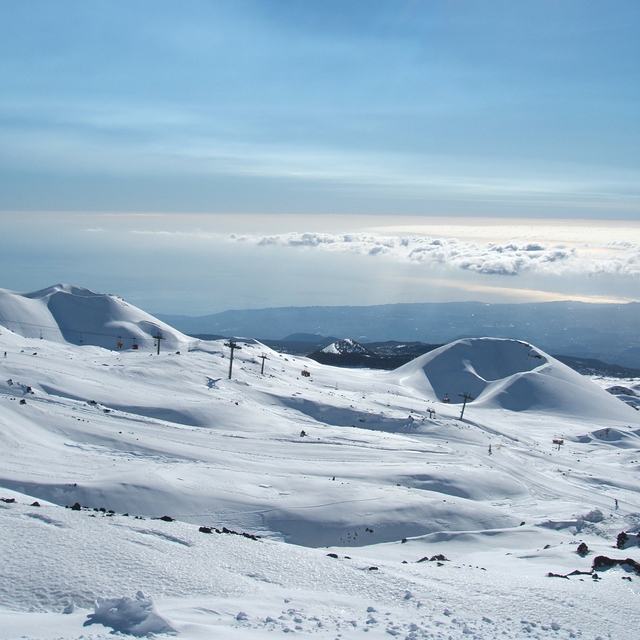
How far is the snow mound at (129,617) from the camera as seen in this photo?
1107 cm

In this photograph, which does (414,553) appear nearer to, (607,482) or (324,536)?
(324,536)

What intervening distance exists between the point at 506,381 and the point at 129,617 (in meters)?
79.4

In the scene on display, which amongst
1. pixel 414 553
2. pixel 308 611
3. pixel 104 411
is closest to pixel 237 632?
pixel 308 611

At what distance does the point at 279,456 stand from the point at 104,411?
41.0ft

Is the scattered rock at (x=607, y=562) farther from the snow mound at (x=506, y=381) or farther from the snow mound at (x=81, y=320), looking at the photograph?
the snow mound at (x=81, y=320)

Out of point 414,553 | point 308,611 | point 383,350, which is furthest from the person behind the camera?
point 383,350

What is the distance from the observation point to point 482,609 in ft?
47.1

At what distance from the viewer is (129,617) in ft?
37.4

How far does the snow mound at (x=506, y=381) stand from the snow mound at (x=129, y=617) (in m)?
70.4

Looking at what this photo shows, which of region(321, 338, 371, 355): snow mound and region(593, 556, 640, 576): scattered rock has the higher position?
region(593, 556, 640, 576): scattered rock

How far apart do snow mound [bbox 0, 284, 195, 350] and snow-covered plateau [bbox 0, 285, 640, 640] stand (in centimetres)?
2022

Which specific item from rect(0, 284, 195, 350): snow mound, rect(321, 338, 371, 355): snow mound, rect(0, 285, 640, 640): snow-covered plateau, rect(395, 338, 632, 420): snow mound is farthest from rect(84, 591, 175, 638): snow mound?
rect(321, 338, 371, 355): snow mound

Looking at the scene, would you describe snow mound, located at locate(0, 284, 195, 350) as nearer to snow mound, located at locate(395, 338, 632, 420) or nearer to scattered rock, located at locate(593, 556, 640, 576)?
snow mound, located at locate(395, 338, 632, 420)

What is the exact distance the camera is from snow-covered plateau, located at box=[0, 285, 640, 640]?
13047mm
